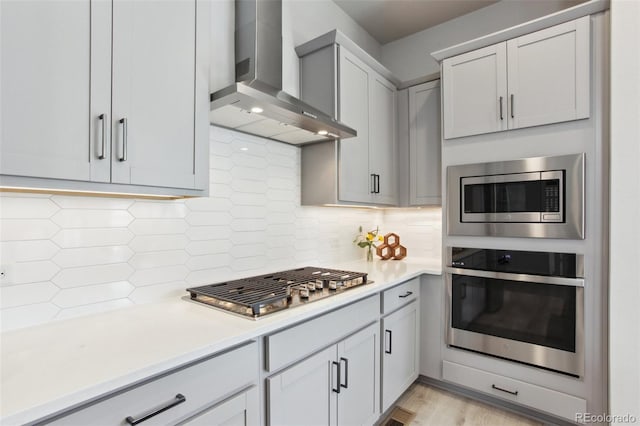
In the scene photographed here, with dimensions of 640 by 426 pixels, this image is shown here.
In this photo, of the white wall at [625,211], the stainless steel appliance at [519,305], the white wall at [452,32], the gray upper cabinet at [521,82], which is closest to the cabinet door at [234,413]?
the stainless steel appliance at [519,305]

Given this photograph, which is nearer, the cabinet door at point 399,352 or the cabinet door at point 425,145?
the cabinet door at point 399,352

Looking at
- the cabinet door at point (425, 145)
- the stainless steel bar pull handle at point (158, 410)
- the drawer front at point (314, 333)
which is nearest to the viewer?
the stainless steel bar pull handle at point (158, 410)

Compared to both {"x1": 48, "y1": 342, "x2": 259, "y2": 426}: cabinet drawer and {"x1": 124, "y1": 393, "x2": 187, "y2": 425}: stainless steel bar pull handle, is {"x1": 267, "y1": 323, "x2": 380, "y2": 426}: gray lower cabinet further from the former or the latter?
{"x1": 124, "y1": 393, "x2": 187, "y2": 425}: stainless steel bar pull handle

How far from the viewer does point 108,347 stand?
1014 mm

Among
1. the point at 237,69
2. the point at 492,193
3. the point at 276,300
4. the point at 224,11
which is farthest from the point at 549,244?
the point at 224,11

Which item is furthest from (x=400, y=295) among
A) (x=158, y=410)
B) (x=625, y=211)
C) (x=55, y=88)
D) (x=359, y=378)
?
(x=55, y=88)

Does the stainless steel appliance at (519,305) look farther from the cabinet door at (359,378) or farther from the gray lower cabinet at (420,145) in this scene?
the cabinet door at (359,378)

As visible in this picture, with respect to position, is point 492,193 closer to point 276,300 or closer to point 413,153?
point 413,153

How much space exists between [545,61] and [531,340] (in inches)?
67.6

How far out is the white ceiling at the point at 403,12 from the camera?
276 centimetres

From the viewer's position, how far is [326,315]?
152 cm

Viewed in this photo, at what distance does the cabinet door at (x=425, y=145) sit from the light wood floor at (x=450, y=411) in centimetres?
143

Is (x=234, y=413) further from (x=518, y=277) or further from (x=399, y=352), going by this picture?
(x=518, y=277)

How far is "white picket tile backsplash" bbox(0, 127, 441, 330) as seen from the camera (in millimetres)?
1196
